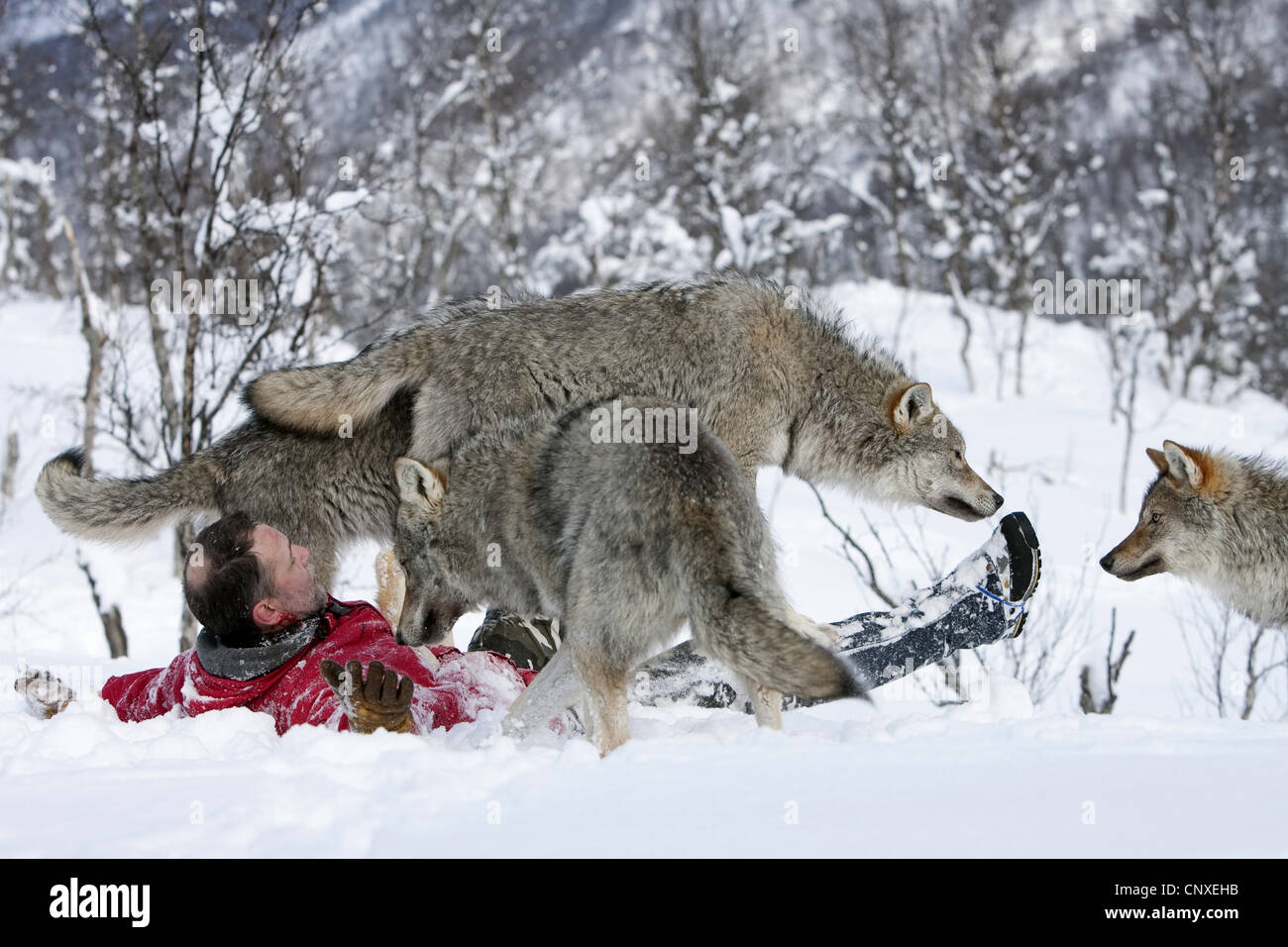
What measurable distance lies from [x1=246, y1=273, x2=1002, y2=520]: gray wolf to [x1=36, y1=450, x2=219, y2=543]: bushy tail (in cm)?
58

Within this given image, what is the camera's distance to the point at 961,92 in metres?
29.2

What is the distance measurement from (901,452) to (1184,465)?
1627 millimetres

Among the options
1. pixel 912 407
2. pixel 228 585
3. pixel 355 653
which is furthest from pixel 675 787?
pixel 912 407

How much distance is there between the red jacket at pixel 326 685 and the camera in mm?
4453

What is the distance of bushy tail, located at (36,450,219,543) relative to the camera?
5.63 metres

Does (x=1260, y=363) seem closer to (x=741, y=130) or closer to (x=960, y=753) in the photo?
(x=741, y=130)

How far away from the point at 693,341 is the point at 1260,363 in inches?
1254

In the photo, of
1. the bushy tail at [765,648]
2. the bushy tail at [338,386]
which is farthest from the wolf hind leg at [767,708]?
the bushy tail at [338,386]

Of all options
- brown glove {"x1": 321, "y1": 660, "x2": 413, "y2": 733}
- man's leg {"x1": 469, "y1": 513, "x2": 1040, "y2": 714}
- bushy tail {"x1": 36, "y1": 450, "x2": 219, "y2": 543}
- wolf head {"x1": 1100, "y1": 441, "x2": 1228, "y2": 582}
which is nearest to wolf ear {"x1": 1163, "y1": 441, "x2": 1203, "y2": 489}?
wolf head {"x1": 1100, "y1": 441, "x2": 1228, "y2": 582}

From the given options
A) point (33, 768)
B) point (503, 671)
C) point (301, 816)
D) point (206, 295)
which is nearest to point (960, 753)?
point (301, 816)

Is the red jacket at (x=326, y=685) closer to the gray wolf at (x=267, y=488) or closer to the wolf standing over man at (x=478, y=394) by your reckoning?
the gray wolf at (x=267, y=488)

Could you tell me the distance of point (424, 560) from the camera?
505 cm

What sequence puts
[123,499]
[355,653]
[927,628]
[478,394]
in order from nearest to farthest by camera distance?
1. [355,653]
2. [927,628]
3. [478,394]
4. [123,499]

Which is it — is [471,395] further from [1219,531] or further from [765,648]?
[1219,531]
